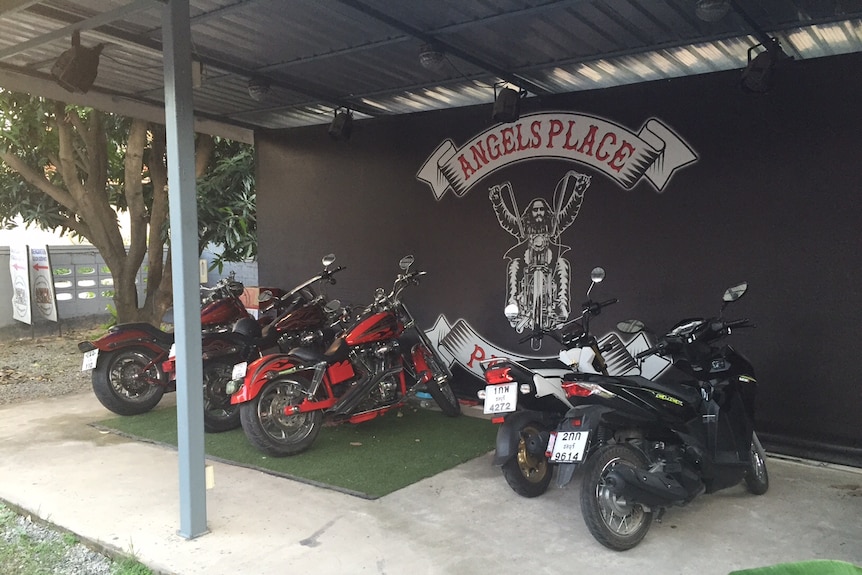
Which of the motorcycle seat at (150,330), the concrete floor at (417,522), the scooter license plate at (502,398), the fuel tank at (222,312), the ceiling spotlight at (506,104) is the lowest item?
the concrete floor at (417,522)

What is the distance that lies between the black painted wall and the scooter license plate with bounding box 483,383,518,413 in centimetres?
202

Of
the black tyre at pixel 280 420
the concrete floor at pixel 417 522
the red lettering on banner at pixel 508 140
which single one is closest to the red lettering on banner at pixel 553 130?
the red lettering on banner at pixel 508 140

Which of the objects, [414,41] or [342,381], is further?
[342,381]

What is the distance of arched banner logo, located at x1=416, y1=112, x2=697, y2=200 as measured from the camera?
16.1 ft

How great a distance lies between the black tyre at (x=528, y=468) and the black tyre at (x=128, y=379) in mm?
3187

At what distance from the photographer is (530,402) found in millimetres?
3570

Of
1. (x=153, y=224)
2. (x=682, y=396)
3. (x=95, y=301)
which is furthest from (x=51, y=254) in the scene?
(x=682, y=396)

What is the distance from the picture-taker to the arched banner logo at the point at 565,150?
490cm

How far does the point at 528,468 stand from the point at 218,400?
8.64 ft

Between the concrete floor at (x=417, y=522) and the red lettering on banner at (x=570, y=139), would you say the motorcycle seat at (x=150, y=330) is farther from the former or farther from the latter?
the red lettering on banner at (x=570, y=139)

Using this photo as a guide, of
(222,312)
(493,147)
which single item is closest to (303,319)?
(222,312)

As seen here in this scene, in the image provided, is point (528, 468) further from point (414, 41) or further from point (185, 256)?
point (414, 41)

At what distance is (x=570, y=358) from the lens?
143 inches

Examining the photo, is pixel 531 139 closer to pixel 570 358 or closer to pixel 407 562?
pixel 570 358
